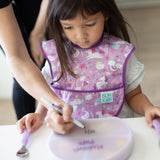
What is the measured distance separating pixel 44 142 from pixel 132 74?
1.61 feet

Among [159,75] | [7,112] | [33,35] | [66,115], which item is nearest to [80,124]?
[66,115]

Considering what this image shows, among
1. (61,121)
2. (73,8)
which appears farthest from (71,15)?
(61,121)

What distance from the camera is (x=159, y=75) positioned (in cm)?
231

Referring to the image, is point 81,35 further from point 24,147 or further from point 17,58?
point 24,147

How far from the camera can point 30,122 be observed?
33.4 inches

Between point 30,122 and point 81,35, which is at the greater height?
point 81,35

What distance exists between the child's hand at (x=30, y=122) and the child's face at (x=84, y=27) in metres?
0.33

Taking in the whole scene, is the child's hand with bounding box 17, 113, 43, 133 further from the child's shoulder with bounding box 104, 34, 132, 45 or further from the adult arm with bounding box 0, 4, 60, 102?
the child's shoulder with bounding box 104, 34, 132, 45

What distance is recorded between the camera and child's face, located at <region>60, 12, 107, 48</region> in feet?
2.97

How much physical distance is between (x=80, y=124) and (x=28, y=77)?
0.31 m

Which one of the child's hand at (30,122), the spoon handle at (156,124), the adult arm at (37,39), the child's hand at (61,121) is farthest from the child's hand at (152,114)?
the adult arm at (37,39)

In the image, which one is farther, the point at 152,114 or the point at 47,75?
the point at 47,75

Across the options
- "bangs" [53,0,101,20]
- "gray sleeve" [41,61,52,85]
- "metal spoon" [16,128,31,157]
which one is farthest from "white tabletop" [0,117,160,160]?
"bangs" [53,0,101,20]

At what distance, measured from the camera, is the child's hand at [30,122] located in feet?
2.71
